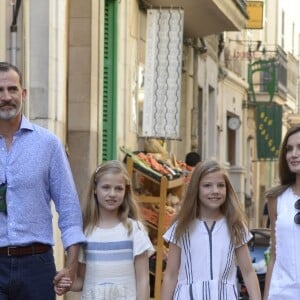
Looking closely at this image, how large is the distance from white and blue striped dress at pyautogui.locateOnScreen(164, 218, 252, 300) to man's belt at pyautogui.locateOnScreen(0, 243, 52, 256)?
1149 millimetres

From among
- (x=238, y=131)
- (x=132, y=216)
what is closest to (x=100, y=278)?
(x=132, y=216)

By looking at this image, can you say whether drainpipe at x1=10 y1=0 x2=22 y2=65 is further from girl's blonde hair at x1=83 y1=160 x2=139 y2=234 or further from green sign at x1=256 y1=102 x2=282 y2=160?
green sign at x1=256 y1=102 x2=282 y2=160

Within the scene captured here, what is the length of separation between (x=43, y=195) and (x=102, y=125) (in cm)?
1008

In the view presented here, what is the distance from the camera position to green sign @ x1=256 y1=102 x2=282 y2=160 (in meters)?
37.2

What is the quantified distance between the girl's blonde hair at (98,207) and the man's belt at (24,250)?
545mm

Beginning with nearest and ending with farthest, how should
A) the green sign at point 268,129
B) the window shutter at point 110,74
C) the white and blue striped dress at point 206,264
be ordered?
the white and blue striped dress at point 206,264, the window shutter at point 110,74, the green sign at point 268,129

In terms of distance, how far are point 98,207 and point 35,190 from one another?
2.24ft

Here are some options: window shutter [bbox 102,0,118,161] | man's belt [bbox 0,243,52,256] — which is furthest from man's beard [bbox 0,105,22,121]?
window shutter [bbox 102,0,118,161]

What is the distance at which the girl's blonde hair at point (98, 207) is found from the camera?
7445mm

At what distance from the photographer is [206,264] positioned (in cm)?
771

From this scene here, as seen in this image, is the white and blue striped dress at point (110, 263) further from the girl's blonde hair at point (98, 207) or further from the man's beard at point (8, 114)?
the man's beard at point (8, 114)

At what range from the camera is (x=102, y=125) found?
17016 mm

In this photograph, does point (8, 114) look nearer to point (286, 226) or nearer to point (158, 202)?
point (286, 226)

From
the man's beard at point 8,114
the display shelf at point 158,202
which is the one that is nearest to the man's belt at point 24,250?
the man's beard at point 8,114
